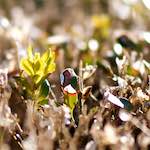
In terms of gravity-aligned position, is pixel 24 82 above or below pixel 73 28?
above

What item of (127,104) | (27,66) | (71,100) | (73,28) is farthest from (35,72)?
(73,28)

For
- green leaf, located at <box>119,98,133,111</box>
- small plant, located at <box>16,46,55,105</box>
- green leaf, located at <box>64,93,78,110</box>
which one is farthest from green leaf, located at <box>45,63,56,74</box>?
green leaf, located at <box>119,98,133,111</box>

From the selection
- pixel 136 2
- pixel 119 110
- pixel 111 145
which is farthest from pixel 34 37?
pixel 111 145

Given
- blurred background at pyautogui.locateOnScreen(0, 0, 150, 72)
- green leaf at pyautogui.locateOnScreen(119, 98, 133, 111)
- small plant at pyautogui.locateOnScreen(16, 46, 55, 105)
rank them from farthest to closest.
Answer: blurred background at pyautogui.locateOnScreen(0, 0, 150, 72) → small plant at pyautogui.locateOnScreen(16, 46, 55, 105) → green leaf at pyautogui.locateOnScreen(119, 98, 133, 111)

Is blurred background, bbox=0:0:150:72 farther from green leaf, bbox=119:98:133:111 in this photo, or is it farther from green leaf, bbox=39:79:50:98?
green leaf, bbox=119:98:133:111

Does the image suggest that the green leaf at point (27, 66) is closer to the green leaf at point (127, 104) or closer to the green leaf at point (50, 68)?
the green leaf at point (50, 68)

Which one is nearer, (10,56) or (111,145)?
(111,145)

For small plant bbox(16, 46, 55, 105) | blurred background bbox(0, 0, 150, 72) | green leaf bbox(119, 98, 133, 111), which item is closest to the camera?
green leaf bbox(119, 98, 133, 111)

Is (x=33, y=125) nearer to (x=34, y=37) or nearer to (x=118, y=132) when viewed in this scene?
(x=118, y=132)

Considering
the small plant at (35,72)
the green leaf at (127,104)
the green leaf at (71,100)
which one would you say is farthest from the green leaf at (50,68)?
the green leaf at (127,104)

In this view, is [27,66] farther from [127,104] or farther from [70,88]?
[127,104]

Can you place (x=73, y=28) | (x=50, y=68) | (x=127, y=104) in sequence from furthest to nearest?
1. (x=73, y=28)
2. (x=50, y=68)
3. (x=127, y=104)
